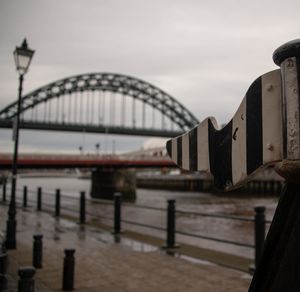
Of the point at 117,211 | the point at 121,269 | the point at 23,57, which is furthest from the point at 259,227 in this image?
the point at 23,57

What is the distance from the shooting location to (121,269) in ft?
21.3

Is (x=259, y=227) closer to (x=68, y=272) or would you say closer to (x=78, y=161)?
(x=68, y=272)

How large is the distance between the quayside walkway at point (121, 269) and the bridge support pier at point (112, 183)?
3721 cm

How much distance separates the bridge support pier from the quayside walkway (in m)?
37.2

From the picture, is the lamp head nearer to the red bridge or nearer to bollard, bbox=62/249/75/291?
bollard, bbox=62/249/75/291

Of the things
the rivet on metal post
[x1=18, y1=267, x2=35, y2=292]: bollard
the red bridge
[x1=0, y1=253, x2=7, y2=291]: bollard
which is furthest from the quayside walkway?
the red bridge

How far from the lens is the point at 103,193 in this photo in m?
47.5

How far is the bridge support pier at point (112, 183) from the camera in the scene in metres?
46.9

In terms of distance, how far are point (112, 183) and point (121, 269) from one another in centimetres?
4150

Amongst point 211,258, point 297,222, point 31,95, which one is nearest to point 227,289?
point 211,258

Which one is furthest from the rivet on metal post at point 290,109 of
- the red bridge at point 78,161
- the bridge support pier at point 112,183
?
the bridge support pier at point 112,183

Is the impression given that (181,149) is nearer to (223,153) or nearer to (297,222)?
(223,153)

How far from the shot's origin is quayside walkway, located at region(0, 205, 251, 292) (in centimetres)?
554

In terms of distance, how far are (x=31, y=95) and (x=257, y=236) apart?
89.1m
